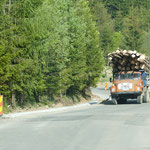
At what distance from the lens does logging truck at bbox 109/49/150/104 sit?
2977 centimetres

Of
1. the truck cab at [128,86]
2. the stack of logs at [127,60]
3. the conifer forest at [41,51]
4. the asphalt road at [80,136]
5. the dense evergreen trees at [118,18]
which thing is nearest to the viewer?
the asphalt road at [80,136]

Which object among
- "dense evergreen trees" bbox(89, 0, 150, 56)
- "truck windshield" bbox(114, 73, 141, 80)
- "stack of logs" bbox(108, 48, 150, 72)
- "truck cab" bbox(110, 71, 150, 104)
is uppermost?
"dense evergreen trees" bbox(89, 0, 150, 56)

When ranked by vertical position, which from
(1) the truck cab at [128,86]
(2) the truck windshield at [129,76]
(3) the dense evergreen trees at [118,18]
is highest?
(3) the dense evergreen trees at [118,18]

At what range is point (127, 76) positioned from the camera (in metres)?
30.3

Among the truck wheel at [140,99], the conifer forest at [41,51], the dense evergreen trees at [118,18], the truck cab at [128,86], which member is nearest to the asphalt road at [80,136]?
the conifer forest at [41,51]

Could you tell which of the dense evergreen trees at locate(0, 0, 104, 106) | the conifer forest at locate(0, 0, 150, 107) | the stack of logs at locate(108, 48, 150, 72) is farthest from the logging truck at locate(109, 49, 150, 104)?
the dense evergreen trees at locate(0, 0, 104, 106)

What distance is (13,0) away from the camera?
24781 millimetres

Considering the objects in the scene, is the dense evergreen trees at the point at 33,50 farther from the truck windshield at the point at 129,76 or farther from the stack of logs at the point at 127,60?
the truck windshield at the point at 129,76

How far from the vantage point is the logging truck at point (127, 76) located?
2977cm

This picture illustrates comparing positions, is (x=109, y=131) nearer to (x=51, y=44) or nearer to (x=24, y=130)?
(x=24, y=130)

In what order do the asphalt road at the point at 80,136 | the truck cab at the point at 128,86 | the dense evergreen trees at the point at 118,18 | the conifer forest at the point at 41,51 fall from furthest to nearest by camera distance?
the dense evergreen trees at the point at 118,18 < the truck cab at the point at 128,86 < the conifer forest at the point at 41,51 < the asphalt road at the point at 80,136

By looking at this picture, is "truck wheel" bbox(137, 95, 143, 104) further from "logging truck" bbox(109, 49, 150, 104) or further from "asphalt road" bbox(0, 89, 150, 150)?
"asphalt road" bbox(0, 89, 150, 150)

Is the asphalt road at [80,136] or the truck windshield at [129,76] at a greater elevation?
the truck windshield at [129,76]

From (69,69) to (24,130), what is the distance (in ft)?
62.2
